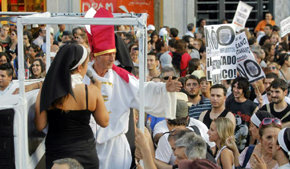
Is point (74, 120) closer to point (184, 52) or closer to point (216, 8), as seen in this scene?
point (184, 52)

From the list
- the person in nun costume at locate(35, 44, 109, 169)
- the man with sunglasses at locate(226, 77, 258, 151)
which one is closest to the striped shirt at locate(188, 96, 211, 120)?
the man with sunglasses at locate(226, 77, 258, 151)

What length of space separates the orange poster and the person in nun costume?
14931 mm

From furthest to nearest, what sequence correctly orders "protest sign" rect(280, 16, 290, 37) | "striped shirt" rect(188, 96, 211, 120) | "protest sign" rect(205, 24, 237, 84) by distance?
"protest sign" rect(280, 16, 290, 37) < "protest sign" rect(205, 24, 237, 84) < "striped shirt" rect(188, 96, 211, 120)

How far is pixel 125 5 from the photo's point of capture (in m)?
20.2

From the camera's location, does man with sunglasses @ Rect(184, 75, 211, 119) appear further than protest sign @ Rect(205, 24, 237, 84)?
No

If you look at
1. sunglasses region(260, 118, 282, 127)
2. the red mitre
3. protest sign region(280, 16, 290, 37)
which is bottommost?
sunglasses region(260, 118, 282, 127)

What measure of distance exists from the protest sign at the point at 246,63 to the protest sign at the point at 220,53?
0.33 feet

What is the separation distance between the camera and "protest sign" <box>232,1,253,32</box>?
15367 mm

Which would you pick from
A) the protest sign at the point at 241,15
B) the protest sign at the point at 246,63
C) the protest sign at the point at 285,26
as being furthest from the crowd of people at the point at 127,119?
the protest sign at the point at 241,15

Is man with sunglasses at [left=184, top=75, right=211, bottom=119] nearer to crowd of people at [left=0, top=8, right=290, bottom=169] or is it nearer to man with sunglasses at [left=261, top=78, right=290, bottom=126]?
crowd of people at [left=0, top=8, right=290, bottom=169]

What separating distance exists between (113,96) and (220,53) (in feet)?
14.9

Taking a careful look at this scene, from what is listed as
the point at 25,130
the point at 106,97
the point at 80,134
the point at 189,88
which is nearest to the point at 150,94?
the point at 106,97

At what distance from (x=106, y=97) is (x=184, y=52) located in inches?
257

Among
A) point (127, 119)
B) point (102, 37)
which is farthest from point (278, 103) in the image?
point (102, 37)
